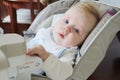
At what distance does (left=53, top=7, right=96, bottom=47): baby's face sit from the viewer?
0.91m

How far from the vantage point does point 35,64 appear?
1.85 ft

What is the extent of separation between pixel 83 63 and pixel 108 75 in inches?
11.1

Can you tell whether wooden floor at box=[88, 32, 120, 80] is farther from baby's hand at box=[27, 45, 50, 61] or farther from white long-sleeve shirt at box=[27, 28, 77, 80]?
baby's hand at box=[27, 45, 50, 61]

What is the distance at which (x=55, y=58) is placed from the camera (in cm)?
71

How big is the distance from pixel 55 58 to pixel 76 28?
24 centimetres

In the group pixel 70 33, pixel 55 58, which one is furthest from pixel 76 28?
pixel 55 58

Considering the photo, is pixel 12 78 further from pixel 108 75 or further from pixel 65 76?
pixel 108 75

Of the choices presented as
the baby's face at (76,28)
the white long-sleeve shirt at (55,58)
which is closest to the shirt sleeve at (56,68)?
the white long-sleeve shirt at (55,58)

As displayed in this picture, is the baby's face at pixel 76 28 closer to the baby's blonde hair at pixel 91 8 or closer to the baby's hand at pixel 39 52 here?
the baby's blonde hair at pixel 91 8

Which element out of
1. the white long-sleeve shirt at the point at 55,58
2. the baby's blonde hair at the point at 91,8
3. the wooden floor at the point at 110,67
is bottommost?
the wooden floor at the point at 110,67

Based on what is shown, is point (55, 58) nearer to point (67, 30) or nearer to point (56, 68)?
point (56, 68)

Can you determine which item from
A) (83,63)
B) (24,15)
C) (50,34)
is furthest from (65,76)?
(24,15)

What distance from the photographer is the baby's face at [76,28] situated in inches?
35.8

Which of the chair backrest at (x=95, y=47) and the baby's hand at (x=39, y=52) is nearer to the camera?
the baby's hand at (x=39, y=52)
